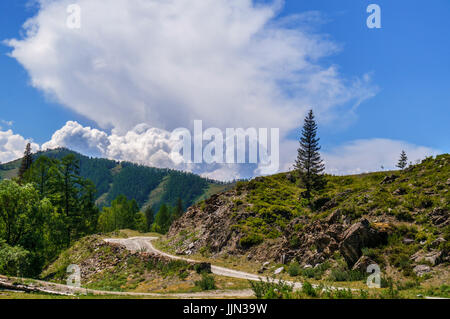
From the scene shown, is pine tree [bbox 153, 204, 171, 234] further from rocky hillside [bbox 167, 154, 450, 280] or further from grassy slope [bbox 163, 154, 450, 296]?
grassy slope [bbox 163, 154, 450, 296]

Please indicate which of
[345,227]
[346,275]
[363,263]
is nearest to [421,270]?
[363,263]

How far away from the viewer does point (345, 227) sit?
84.0 feet

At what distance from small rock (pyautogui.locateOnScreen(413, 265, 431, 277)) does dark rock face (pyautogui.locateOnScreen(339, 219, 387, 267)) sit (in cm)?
356

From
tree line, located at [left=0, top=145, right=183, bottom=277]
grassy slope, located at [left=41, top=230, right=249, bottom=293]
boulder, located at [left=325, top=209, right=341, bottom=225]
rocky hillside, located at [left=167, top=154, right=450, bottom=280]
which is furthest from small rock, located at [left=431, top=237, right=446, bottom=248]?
tree line, located at [left=0, top=145, right=183, bottom=277]

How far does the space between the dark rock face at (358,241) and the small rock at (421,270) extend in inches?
140

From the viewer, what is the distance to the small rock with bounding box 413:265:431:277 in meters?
16.8

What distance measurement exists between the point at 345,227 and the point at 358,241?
4.71m

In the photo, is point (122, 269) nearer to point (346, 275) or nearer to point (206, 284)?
point (206, 284)

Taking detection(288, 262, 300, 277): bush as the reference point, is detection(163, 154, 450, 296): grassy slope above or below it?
above

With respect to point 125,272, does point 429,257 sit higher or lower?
higher

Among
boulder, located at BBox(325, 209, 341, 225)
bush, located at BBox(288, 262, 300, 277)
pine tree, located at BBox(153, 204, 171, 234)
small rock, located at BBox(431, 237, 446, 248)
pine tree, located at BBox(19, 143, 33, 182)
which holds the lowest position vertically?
pine tree, located at BBox(153, 204, 171, 234)

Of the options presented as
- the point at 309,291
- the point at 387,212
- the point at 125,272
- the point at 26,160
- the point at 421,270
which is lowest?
the point at 125,272
